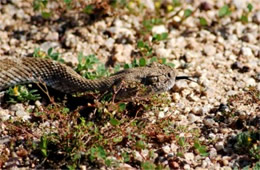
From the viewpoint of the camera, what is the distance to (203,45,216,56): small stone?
28.5 feet

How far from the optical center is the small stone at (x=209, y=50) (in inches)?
342

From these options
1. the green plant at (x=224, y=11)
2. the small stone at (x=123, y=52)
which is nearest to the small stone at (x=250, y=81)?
the green plant at (x=224, y=11)

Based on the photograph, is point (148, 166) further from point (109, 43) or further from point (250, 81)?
point (109, 43)

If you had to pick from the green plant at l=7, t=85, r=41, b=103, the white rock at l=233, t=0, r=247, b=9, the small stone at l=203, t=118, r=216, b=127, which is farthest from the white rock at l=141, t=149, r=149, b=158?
the white rock at l=233, t=0, r=247, b=9

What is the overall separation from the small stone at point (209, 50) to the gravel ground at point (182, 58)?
0.7 inches

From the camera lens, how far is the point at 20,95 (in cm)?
725

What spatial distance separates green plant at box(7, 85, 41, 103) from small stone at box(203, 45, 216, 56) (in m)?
2.99

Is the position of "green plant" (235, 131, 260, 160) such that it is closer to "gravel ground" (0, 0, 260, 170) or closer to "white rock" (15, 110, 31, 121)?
"gravel ground" (0, 0, 260, 170)

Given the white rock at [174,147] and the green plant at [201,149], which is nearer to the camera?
the green plant at [201,149]

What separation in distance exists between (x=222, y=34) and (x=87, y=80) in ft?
9.88

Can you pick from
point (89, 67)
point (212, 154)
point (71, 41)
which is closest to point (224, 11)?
point (71, 41)

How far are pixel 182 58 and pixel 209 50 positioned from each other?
1.67 ft

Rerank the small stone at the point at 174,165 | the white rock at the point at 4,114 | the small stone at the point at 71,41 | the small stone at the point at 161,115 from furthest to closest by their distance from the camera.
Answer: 1. the small stone at the point at 71,41
2. the small stone at the point at 161,115
3. the white rock at the point at 4,114
4. the small stone at the point at 174,165

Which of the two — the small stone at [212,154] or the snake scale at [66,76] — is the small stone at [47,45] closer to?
the snake scale at [66,76]
